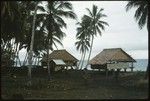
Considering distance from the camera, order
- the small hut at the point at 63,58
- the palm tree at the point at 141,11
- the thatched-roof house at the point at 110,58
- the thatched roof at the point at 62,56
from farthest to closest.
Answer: the thatched roof at the point at 62,56
the small hut at the point at 63,58
the thatched-roof house at the point at 110,58
the palm tree at the point at 141,11

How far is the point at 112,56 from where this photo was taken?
50188 mm

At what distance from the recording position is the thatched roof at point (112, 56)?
49.7 m

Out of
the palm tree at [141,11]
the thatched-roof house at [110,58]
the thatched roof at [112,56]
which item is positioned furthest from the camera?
the thatched roof at [112,56]

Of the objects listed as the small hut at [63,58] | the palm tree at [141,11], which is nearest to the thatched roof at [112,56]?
the small hut at [63,58]

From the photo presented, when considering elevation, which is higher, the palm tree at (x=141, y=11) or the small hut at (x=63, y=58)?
the palm tree at (x=141, y=11)

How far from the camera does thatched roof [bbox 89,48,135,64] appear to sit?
1955 inches

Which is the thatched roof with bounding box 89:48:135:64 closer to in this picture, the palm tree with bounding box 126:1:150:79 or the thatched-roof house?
the thatched-roof house

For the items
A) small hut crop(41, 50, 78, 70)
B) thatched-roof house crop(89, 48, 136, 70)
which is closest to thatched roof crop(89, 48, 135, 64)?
thatched-roof house crop(89, 48, 136, 70)

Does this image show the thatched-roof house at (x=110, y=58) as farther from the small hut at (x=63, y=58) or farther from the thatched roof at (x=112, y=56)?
the small hut at (x=63, y=58)

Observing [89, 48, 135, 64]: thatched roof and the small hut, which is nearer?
[89, 48, 135, 64]: thatched roof

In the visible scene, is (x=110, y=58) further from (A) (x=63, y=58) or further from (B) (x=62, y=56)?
(B) (x=62, y=56)

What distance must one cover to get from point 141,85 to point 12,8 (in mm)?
13988

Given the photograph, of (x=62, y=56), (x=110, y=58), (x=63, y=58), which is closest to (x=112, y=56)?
(x=110, y=58)

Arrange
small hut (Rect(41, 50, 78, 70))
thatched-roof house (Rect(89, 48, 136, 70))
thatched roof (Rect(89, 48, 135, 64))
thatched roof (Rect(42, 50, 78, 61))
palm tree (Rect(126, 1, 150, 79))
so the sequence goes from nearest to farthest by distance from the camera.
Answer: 1. palm tree (Rect(126, 1, 150, 79))
2. thatched-roof house (Rect(89, 48, 136, 70))
3. thatched roof (Rect(89, 48, 135, 64))
4. small hut (Rect(41, 50, 78, 70))
5. thatched roof (Rect(42, 50, 78, 61))
